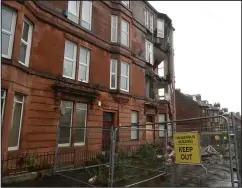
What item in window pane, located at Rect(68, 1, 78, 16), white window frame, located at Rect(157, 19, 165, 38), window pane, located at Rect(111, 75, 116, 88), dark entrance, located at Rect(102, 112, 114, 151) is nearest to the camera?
window pane, located at Rect(68, 1, 78, 16)

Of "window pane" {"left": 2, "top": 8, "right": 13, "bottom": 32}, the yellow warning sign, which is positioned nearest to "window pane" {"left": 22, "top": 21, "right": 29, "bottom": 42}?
"window pane" {"left": 2, "top": 8, "right": 13, "bottom": 32}

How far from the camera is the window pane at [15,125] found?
8742mm

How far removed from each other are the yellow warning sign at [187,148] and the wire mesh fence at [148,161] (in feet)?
1.24

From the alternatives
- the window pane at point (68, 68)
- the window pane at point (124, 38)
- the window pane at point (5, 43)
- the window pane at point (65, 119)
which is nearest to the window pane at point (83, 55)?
the window pane at point (68, 68)

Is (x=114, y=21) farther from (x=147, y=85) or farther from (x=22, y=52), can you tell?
(x=22, y=52)

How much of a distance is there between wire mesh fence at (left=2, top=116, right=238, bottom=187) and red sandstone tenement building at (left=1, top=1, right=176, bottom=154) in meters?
0.58

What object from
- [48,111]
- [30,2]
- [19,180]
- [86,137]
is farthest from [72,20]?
[19,180]

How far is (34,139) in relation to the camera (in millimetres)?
9750

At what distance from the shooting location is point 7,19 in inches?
346

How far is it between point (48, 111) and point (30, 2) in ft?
17.7

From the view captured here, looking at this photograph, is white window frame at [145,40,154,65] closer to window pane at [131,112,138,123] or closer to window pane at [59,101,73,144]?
window pane at [131,112,138,123]

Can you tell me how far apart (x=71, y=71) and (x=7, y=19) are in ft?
14.6

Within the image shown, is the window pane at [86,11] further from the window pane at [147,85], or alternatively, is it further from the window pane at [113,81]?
the window pane at [147,85]

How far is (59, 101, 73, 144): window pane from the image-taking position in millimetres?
11278
